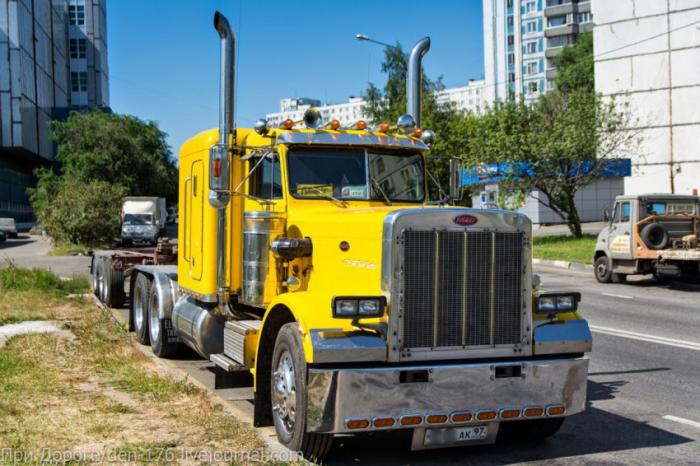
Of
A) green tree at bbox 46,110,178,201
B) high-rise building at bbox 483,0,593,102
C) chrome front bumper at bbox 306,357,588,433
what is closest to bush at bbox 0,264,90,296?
chrome front bumper at bbox 306,357,588,433

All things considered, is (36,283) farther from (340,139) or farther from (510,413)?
(510,413)

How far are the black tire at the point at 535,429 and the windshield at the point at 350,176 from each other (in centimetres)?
238

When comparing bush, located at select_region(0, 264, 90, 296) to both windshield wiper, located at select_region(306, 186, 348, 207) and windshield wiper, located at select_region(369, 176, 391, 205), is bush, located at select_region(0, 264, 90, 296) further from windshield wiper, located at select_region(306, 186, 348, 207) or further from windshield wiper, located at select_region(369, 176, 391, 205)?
windshield wiper, located at select_region(369, 176, 391, 205)

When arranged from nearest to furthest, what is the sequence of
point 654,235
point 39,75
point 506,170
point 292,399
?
point 292,399 → point 654,235 → point 506,170 → point 39,75

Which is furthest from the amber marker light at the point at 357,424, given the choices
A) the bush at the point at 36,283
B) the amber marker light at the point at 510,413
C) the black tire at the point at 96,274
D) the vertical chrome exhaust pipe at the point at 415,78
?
the bush at the point at 36,283

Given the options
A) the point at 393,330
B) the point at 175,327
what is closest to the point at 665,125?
the point at 175,327

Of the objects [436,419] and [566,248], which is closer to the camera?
[436,419]

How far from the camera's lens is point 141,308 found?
12094mm

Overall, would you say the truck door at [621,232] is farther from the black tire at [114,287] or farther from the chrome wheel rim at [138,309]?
the chrome wheel rim at [138,309]

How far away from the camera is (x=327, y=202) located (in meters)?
7.63

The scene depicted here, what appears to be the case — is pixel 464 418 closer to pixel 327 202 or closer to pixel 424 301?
pixel 424 301

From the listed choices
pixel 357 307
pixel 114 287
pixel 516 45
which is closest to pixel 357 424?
pixel 357 307

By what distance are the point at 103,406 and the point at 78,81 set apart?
10571cm

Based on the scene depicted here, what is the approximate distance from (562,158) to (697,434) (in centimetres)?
2611
